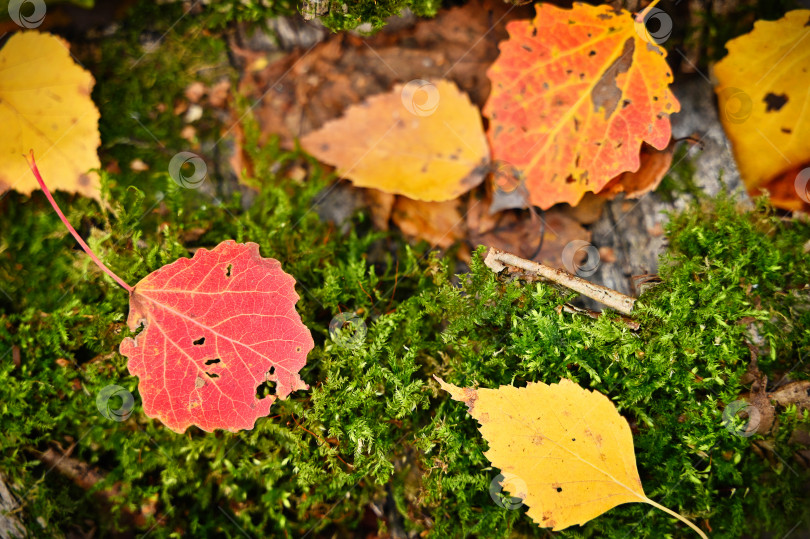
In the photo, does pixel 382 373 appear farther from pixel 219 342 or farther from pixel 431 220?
pixel 431 220

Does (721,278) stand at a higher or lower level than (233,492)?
higher

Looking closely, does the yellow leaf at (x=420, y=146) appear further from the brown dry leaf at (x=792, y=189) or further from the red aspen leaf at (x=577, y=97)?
the brown dry leaf at (x=792, y=189)

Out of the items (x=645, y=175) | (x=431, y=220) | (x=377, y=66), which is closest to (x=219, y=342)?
(x=431, y=220)

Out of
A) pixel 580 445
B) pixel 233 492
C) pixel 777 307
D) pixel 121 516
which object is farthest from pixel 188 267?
pixel 777 307

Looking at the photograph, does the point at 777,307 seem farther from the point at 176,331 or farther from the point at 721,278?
the point at 176,331

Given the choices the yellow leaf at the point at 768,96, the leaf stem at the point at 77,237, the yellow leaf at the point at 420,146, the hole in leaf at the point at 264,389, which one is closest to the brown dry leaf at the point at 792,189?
the yellow leaf at the point at 768,96

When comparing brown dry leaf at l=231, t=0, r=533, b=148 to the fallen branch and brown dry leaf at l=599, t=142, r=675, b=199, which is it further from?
the fallen branch
